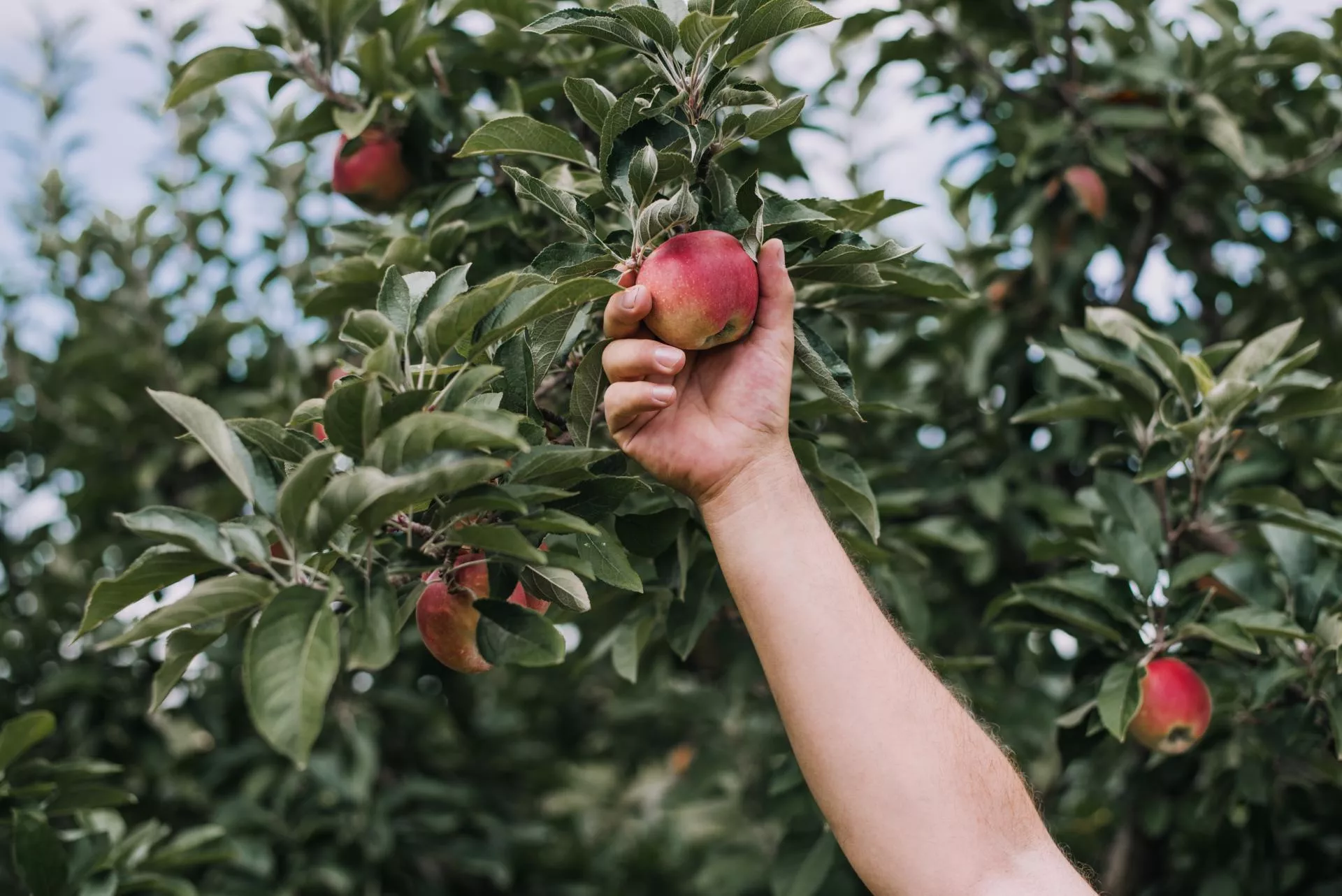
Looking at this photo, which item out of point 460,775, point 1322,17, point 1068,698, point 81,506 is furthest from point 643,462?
point 460,775

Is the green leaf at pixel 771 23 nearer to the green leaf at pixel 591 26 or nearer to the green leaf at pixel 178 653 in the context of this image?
the green leaf at pixel 591 26

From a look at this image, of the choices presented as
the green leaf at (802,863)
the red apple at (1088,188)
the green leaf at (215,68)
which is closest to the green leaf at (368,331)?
the green leaf at (215,68)

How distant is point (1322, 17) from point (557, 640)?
2.32 meters

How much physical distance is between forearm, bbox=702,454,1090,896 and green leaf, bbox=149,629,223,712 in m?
0.58

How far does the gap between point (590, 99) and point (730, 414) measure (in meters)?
0.41

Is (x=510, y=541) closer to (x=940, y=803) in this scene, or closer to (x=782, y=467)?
(x=782, y=467)

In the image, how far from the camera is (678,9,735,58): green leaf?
1.22 metres

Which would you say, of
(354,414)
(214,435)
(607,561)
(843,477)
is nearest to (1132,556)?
(843,477)

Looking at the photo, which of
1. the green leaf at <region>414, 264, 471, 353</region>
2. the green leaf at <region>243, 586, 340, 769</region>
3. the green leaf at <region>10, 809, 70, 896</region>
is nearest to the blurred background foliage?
the green leaf at <region>10, 809, 70, 896</region>

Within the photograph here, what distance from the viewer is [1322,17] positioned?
251 centimetres

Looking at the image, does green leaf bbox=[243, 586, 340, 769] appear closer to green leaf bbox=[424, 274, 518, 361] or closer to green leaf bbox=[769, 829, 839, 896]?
green leaf bbox=[424, 274, 518, 361]

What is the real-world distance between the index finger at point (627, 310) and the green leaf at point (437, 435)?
0.79 feet

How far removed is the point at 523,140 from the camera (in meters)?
1.40

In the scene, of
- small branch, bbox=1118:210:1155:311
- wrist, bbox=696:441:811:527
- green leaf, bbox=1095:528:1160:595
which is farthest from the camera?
small branch, bbox=1118:210:1155:311
